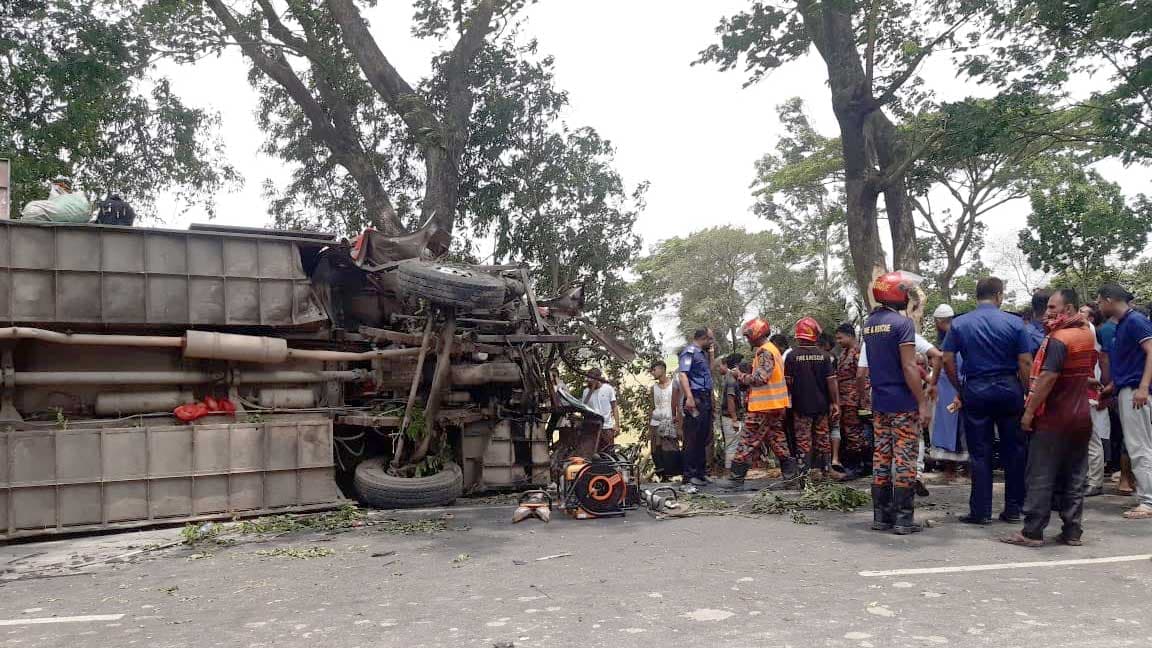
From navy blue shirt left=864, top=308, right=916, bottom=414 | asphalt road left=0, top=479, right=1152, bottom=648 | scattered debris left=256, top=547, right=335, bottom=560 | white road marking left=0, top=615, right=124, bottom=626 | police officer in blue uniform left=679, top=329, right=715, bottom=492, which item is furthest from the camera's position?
police officer in blue uniform left=679, top=329, right=715, bottom=492

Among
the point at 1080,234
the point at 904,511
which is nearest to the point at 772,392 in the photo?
the point at 904,511

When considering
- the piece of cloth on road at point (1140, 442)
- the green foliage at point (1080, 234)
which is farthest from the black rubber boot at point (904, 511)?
the green foliage at point (1080, 234)

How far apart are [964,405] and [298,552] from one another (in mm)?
5251

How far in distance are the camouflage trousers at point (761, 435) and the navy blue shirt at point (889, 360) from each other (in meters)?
2.30

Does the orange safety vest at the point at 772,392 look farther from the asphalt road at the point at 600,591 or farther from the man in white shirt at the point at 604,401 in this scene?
the man in white shirt at the point at 604,401

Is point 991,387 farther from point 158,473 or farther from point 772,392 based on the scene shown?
point 158,473

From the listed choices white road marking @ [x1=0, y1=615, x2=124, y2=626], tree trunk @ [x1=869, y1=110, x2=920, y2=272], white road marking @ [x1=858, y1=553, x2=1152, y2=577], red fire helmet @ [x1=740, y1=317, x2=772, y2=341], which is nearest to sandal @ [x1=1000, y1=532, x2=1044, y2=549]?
white road marking @ [x1=858, y1=553, x2=1152, y2=577]

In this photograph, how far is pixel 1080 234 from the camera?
20578mm

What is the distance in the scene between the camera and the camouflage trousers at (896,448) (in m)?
6.10

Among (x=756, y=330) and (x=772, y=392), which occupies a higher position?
(x=756, y=330)

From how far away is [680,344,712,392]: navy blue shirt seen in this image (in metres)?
9.59

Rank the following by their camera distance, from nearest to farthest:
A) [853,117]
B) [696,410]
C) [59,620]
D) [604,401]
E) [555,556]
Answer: [59,620] → [555,556] → [696,410] → [604,401] → [853,117]

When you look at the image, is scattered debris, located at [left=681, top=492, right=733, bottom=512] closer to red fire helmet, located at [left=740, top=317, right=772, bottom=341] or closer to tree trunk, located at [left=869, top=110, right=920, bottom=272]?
red fire helmet, located at [left=740, top=317, right=772, bottom=341]

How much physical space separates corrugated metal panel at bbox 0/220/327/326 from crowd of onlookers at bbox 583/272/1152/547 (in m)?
4.56
